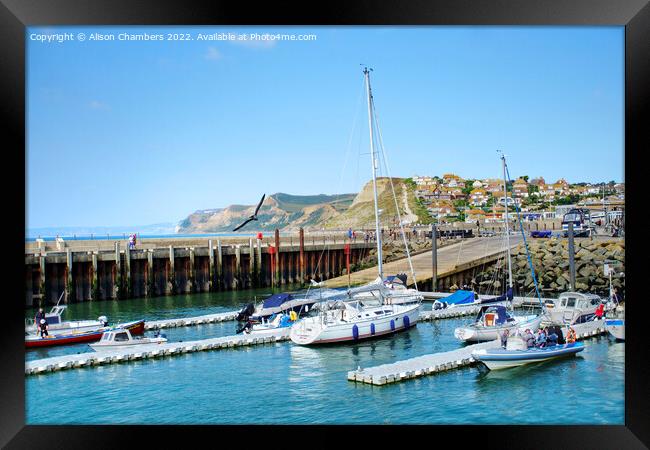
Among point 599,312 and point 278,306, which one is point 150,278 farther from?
point 599,312

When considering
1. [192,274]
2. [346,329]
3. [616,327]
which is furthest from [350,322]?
[192,274]

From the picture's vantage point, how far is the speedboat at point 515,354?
11.1m

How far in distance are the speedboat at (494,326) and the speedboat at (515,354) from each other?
1.44 metres

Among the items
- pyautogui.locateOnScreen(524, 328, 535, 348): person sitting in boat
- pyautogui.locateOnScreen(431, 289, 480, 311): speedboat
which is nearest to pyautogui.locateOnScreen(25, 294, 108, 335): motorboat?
pyautogui.locateOnScreen(431, 289, 480, 311): speedboat

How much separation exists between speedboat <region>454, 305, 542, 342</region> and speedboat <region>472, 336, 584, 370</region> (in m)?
1.44

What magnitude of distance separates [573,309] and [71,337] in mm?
11687

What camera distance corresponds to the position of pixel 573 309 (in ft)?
47.3

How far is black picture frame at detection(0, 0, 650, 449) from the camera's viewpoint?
7.96m

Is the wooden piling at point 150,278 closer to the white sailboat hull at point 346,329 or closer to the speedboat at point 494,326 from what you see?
the white sailboat hull at point 346,329

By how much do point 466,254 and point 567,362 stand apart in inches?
434

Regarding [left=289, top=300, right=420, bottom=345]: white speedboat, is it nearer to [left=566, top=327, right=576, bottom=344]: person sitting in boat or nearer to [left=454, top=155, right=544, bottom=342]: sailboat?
[left=454, top=155, right=544, bottom=342]: sailboat
